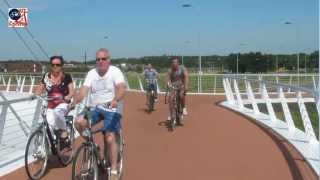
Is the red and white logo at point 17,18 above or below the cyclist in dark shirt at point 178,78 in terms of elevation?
above

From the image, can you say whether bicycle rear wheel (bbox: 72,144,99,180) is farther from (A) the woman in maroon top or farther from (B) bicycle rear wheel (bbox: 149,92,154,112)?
(B) bicycle rear wheel (bbox: 149,92,154,112)

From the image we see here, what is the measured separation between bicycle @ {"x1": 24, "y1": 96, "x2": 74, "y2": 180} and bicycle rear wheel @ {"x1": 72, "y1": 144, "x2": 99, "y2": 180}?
1.34 meters

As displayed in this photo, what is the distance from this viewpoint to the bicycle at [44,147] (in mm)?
8297

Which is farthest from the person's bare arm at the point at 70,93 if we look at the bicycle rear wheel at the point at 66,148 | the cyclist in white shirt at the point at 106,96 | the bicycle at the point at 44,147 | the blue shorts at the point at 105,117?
the blue shorts at the point at 105,117

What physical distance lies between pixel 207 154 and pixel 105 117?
129 inches

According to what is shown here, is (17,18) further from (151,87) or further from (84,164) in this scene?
(84,164)

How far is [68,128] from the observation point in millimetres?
9359

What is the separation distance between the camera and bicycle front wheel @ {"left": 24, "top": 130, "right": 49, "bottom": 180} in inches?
326

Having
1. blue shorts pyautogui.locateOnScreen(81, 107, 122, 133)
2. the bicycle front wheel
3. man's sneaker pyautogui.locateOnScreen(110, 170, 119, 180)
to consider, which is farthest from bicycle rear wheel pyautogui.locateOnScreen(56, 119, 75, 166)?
man's sneaker pyautogui.locateOnScreen(110, 170, 119, 180)

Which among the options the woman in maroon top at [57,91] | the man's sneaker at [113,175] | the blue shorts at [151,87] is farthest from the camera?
the blue shorts at [151,87]

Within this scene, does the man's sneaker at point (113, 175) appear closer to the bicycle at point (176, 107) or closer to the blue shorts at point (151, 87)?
the bicycle at point (176, 107)

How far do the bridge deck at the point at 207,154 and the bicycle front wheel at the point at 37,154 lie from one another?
0.16m

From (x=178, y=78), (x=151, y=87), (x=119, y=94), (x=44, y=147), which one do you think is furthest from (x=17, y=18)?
(x=119, y=94)

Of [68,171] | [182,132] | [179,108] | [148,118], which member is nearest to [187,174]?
[68,171]
